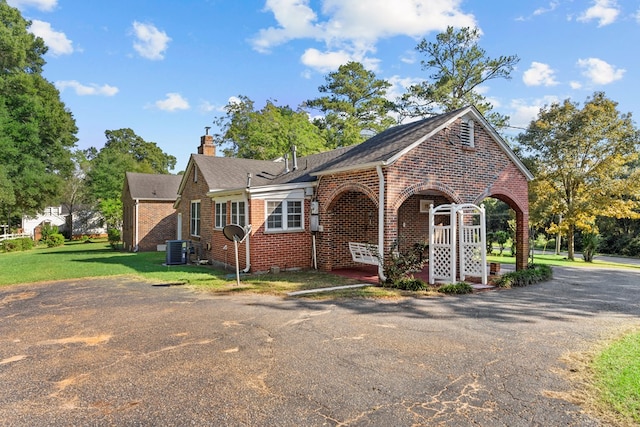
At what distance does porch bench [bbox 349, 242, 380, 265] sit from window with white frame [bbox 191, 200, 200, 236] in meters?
8.64

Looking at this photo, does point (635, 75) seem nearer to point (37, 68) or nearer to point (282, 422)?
point (282, 422)

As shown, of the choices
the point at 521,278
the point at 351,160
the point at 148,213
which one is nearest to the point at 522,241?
the point at 521,278

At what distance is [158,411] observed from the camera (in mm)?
3607

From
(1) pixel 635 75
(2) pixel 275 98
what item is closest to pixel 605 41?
(1) pixel 635 75

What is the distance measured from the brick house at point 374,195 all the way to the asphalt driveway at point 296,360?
3.81 meters

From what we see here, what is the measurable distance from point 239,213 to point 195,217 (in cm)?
555

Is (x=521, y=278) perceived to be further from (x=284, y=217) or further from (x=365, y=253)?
(x=284, y=217)

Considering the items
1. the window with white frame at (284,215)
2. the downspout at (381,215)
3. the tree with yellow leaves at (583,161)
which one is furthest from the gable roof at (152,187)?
the tree with yellow leaves at (583,161)

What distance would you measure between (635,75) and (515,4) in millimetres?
8230

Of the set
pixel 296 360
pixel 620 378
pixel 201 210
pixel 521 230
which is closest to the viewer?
pixel 620 378

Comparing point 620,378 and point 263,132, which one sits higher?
point 263,132

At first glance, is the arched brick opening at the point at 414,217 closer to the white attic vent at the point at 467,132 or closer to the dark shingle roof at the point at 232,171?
the white attic vent at the point at 467,132

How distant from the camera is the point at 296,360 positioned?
4910 mm

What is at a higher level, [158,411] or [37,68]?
[37,68]
